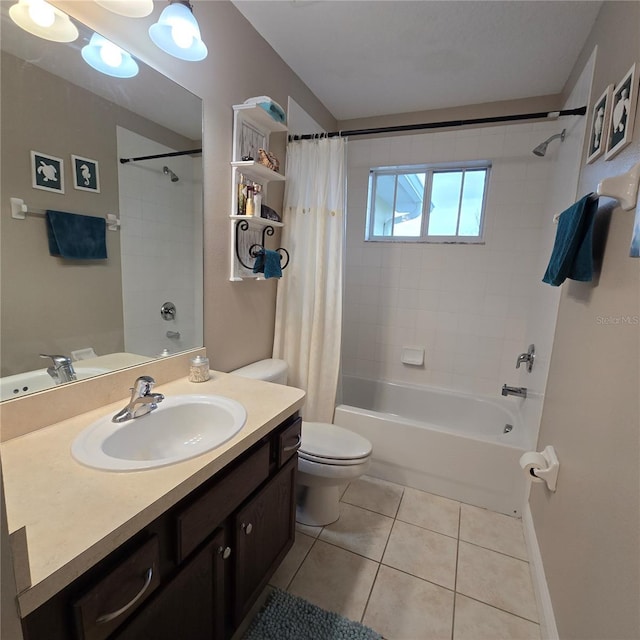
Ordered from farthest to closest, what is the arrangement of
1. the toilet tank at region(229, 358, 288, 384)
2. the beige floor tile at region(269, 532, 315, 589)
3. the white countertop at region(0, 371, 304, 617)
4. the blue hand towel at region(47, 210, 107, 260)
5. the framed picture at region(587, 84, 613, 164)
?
the toilet tank at region(229, 358, 288, 384), the beige floor tile at region(269, 532, 315, 589), the framed picture at region(587, 84, 613, 164), the blue hand towel at region(47, 210, 107, 260), the white countertop at region(0, 371, 304, 617)

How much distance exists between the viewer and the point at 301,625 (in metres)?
1.26

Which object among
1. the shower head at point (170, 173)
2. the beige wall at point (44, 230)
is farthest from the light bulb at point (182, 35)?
the shower head at point (170, 173)

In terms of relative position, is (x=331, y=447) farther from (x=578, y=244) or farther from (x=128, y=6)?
(x=128, y=6)

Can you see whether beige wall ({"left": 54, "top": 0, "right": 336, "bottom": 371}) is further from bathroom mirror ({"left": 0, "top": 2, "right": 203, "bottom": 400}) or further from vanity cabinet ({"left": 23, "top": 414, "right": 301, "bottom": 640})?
vanity cabinet ({"left": 23, "top": 414, "right": 301, "bottom": 640})

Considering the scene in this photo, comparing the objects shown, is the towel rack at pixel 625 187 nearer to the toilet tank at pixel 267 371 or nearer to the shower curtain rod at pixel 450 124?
the shower curtain rod at pixel 450 124

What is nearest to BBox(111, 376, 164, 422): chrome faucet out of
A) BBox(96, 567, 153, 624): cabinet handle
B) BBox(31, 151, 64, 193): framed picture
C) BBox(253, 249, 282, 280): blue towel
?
BBox(96, 567, 153, 624): cabinet handle

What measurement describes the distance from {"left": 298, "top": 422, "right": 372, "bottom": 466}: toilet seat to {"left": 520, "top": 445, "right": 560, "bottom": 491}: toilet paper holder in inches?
28.8

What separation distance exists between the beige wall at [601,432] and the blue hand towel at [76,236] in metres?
1.59

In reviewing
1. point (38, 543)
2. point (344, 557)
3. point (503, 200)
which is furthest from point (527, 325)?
Result: point (38, 543)

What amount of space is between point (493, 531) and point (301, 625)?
1.12 metres

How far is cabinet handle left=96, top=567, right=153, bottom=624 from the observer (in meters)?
0.65

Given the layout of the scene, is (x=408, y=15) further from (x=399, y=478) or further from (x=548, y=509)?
(x=399, y=478)

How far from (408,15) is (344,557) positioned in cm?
256

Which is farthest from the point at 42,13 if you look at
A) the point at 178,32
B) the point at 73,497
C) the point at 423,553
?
the point at 423,553
